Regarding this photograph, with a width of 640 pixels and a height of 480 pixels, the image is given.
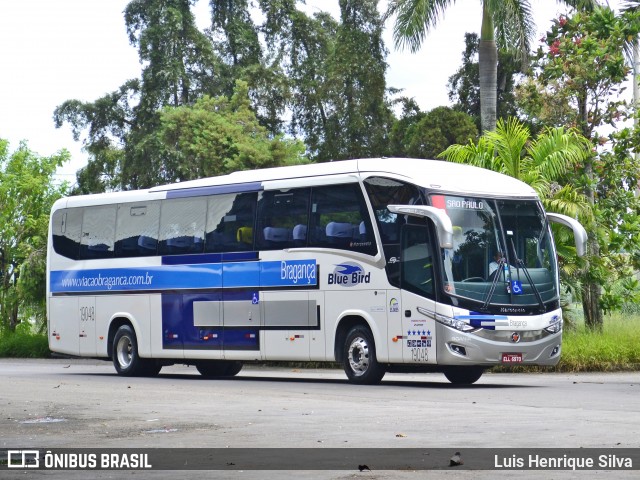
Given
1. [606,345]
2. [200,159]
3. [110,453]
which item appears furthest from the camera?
[200,159]

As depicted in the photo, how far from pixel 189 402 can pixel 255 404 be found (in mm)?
946

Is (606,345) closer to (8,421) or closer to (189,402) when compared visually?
(189,402)

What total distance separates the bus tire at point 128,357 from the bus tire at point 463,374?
23.1 ft

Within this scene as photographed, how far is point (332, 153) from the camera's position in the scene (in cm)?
5662

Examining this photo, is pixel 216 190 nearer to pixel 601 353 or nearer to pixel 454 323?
pixel 454 323

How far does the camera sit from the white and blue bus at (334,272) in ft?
67.4

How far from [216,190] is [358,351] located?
15.6 feet

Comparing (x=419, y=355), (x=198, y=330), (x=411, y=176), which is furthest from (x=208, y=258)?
(x=419, y=355)

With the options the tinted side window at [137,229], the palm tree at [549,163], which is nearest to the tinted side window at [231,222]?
the tinted side window at [137,229]

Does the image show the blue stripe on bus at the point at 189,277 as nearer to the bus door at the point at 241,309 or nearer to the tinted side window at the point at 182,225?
the bus door at the point at 241,309

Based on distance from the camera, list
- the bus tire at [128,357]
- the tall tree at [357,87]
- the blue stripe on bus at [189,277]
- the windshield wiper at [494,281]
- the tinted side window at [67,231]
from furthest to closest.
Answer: the tall tree at [357,87] → the tinted side window at [67,231] → the bus tire at [128,357] → the blue stripe on bus at [189,277] → the windshield wiper at [494,281]

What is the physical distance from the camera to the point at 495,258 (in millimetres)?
20719

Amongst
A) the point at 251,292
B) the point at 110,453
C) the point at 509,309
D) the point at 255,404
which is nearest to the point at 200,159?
the point at 251,292

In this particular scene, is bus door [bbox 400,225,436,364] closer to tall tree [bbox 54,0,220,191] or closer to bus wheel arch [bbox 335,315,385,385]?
bus wheel arch [bbox 335,315,385,385]
